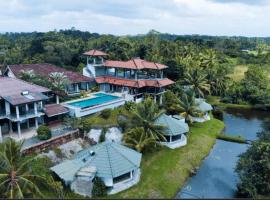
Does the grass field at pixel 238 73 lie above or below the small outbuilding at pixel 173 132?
above

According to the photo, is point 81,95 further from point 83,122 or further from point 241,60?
point 241,60

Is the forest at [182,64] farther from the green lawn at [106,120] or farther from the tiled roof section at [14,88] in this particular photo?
the tiled roof section at [14,88]

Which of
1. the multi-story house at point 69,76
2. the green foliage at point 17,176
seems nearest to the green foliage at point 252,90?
the multi-story house at point 69,76

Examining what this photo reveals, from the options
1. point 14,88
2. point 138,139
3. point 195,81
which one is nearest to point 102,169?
point 138,139

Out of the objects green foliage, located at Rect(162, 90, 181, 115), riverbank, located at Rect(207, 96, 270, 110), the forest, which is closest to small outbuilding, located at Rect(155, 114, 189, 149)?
green foliage, located at Rect(162, 90, 181, 115)

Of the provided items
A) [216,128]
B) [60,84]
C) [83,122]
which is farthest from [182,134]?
[60,84]

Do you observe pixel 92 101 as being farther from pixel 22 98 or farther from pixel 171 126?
pixel 171 126

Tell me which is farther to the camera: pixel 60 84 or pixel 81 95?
pixel 81 95
